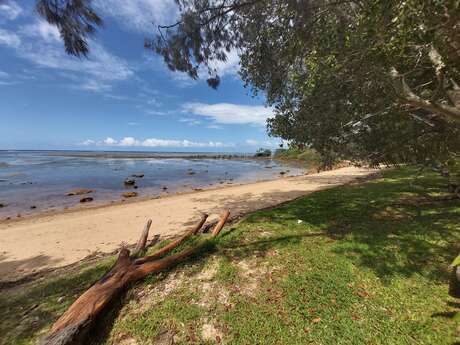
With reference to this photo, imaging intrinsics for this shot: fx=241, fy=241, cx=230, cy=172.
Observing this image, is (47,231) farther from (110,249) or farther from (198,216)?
(198,216)

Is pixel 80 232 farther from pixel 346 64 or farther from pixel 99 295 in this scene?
pixel 346 64

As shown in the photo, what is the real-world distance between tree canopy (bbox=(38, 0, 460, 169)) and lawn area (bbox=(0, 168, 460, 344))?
256 centimetres

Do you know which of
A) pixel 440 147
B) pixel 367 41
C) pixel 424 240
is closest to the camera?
pixel 367 41

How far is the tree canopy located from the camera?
142 inches

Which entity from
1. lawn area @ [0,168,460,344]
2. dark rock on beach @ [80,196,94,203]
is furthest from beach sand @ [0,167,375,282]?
dark rock on beach @ [80,196,94,203]

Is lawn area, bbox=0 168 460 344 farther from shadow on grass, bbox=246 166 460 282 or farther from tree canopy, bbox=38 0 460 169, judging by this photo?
tree canopy, bbox=38 0 460 169

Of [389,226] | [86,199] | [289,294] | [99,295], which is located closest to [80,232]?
[99,295]

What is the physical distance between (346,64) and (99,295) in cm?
591

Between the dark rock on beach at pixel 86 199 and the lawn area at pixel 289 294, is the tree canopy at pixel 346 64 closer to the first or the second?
the lawn area at pixel 289 294

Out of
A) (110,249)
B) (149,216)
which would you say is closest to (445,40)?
(110,249)

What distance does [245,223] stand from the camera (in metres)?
6.77

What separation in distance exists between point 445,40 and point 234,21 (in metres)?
4.16

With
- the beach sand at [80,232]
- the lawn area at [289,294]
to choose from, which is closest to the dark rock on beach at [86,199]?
the beach sand at [80,232]

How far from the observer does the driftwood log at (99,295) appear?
110 inches
